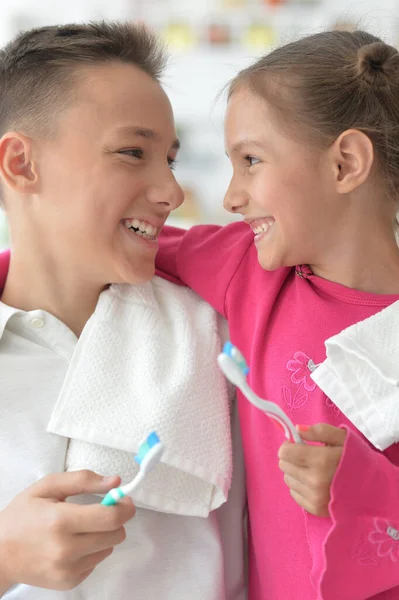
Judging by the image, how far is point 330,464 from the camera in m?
0.85

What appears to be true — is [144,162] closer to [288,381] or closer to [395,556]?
[288,381]

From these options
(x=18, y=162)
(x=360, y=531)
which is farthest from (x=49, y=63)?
(x=360, y=531)

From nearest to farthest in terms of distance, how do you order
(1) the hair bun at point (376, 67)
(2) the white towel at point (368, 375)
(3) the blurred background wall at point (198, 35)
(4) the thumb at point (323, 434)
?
1. (4) the thumb at point (323, 434)
2. (2) the white towel at point (368, 375)
3. (1) the hair bun at point (376, 67)
4. (3) the blurred background wall at point (198, 35)

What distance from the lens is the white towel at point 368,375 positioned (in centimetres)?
95

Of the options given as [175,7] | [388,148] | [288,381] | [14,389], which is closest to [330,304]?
[288,381]

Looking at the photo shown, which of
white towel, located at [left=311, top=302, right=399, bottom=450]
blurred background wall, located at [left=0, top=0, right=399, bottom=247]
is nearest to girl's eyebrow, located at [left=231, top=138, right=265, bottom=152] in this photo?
white towel, located at [left=311, top=302, right=399, bottom=450]

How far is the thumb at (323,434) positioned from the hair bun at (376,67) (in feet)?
1.83

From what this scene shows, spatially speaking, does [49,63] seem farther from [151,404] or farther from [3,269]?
[151,404]

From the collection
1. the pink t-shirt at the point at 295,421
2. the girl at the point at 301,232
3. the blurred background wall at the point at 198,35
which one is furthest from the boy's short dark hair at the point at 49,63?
the blurred background wall at the point at 198,35

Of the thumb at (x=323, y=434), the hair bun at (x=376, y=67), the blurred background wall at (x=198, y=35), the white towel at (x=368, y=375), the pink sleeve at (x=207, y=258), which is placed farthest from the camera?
the blurred background wall at (x=198, y=35)

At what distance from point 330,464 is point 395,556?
0.17 metres

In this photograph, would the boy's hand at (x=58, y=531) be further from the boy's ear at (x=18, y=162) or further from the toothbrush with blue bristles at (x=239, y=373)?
the boy's ear at (x=18, y=162)

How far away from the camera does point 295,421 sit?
102 centimetres

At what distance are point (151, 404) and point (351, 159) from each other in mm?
496
